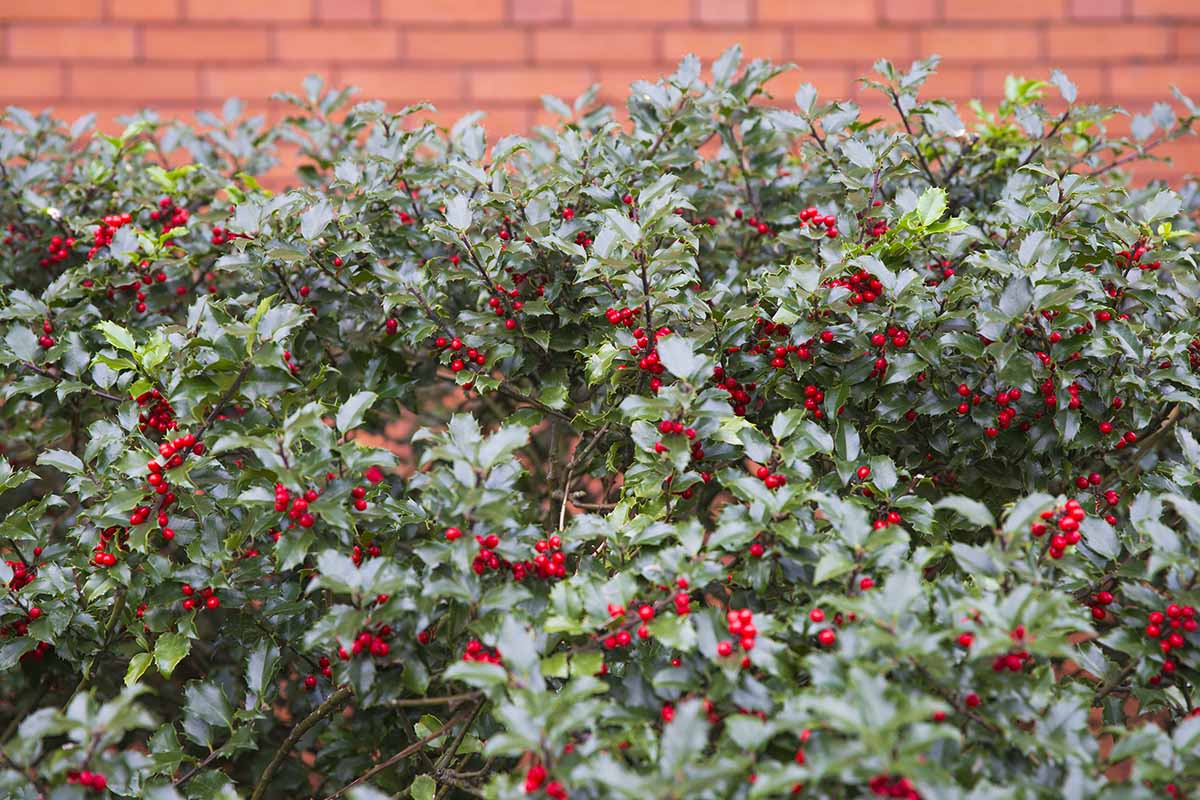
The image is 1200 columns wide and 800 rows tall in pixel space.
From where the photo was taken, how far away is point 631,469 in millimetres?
1434

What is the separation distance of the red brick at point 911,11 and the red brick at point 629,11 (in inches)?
25.3

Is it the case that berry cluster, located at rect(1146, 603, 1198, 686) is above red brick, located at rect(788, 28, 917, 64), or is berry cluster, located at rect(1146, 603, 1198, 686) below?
below

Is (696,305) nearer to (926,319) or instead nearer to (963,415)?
(926,319)

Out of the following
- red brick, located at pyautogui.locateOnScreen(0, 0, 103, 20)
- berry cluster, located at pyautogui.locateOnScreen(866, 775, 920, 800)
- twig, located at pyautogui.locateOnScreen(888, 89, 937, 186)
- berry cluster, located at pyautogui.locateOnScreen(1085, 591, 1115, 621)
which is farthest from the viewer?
red brick, located at pyautogui.locateOnScreen(0, 0, 103, 20)

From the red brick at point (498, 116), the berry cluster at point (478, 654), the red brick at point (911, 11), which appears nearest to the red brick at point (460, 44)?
the red brick at point (498, 116)

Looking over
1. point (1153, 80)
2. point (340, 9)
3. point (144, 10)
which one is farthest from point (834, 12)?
point (144, 10)

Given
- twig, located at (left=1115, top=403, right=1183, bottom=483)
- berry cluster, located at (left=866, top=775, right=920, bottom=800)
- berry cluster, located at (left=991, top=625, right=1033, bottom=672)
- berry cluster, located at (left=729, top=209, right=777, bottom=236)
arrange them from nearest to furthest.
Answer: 1. berry cluster, located at (left=866, top=775, right=920, bottom=800)
2. berry cluster, located at (left=991, top=625, right=1033, bottom=672)
3. twig, located at (left=1115, top=403, right=1183, bottom=483)
4. berry cluster, located at (left=729, top=209, right=777, bottom=236)

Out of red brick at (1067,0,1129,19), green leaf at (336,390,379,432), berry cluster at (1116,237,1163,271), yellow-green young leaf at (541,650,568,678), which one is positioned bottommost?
yellow-green young leaf at (541,650,568,678)

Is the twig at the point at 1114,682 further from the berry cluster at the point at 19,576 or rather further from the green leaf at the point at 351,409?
the berry cluster at the point at 19,576

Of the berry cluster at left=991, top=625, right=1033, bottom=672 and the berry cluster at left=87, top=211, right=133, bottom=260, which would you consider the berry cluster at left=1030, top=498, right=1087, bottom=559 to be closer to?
the berry cluster at left=991, top=625, right=1033, bottom=672

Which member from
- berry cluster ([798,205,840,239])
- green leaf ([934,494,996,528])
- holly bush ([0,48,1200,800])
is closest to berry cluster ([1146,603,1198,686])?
holly bush ([0,48,1200,800])

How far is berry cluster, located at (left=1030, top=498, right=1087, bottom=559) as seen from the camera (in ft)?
4.21

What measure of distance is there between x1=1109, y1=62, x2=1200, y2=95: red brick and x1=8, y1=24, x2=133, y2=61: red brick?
312cm

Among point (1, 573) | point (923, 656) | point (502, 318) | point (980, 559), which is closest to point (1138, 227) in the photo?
point (980, 559)
